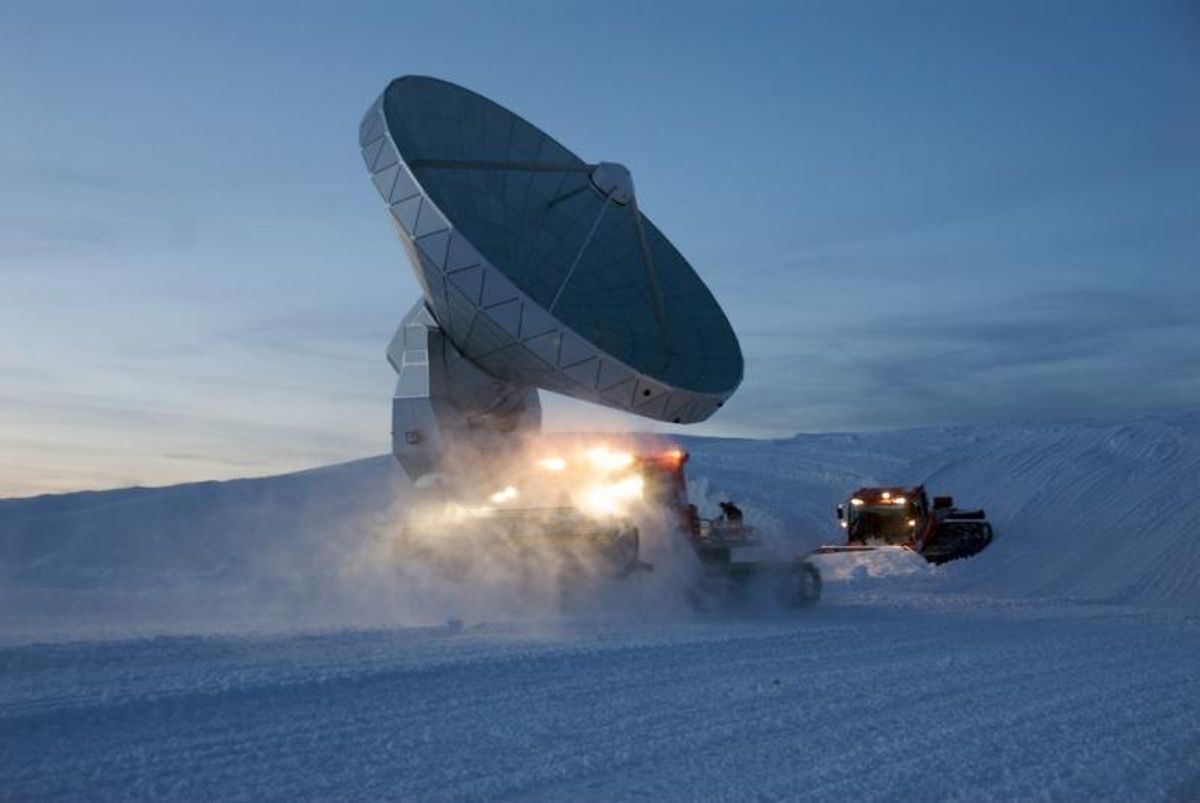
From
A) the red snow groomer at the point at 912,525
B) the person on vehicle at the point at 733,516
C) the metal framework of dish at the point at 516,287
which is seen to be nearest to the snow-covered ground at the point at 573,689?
the person on vehicle at the point at 733,516

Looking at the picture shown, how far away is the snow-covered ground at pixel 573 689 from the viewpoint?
276 inches

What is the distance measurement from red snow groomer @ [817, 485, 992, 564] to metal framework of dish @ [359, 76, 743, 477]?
467 inches

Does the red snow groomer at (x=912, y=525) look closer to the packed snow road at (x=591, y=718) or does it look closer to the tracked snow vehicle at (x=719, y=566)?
the tracked snow vehicle at (x=719, y=566)

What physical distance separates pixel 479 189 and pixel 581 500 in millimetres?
4995

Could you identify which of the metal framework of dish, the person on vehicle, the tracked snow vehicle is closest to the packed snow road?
the metal framework of dish

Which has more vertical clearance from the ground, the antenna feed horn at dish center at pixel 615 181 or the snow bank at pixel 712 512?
the antenna feed horn at dish center at pixel 615 181

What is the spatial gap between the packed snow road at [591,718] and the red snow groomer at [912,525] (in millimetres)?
16674

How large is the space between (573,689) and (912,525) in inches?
930

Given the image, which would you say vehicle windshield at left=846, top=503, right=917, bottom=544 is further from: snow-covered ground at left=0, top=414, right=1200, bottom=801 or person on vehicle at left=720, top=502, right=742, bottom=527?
person on vehicle at left=720, top=502, right=742, bottom=527

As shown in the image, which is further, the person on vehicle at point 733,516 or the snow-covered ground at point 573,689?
the person on vehicle at point 733,516

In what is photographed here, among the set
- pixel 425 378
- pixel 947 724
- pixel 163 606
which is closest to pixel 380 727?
pixel 947 724

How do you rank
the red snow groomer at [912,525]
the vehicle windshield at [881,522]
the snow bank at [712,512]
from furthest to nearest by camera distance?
the vehicle windshield at [881,522] < the red snow groomer at [912,525] < the snow bank at [712,512]

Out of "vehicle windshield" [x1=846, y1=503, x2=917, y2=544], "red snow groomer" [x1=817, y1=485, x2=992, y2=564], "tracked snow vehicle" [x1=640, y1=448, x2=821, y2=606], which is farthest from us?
"vehicle windshield" [x1=846, y1=503, x2=917, y2=544]

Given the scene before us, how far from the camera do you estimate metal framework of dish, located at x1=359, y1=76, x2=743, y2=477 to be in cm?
1628
